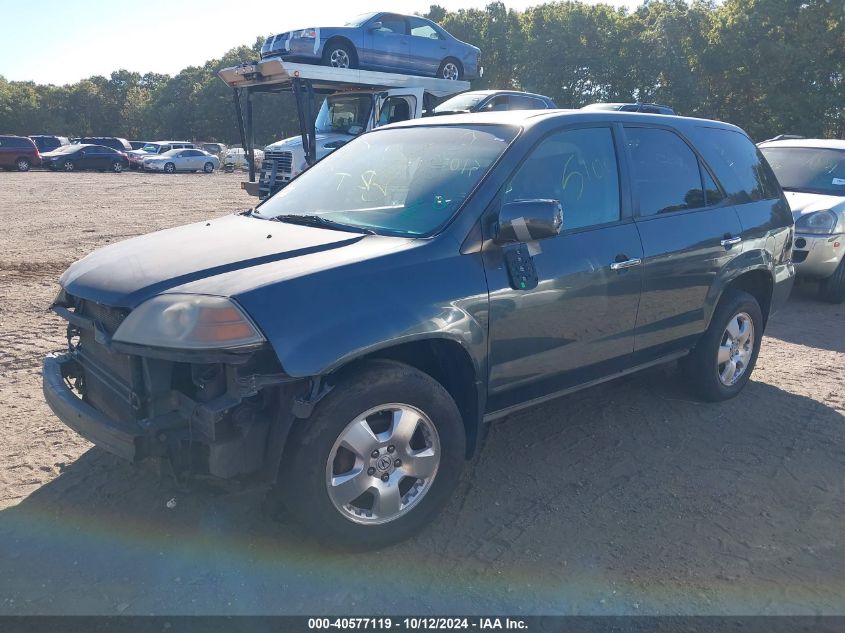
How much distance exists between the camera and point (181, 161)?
3638cm

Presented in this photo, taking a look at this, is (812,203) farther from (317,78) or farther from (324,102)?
(324,102)

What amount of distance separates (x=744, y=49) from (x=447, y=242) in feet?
106

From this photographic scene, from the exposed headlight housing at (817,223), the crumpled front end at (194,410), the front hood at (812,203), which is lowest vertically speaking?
the crumpled front end at (194,410)

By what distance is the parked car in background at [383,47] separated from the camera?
13.1 metres

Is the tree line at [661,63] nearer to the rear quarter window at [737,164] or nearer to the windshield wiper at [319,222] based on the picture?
the rear quarter window at [737,164]

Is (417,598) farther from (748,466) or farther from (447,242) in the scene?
(748,466)

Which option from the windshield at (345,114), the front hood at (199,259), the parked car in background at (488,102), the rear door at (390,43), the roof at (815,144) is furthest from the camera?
the rear door at (390,43)

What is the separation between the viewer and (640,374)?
5469 mm

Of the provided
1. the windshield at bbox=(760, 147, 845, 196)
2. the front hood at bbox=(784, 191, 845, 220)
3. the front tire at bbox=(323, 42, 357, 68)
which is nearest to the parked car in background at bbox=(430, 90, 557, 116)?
the front tire at bbox=(323, 42, 357, 68)

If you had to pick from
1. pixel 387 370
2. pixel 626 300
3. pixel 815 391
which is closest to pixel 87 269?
pixel 387 370

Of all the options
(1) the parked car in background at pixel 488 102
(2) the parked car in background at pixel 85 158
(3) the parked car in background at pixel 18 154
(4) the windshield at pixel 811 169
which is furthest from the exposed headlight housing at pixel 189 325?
(2) the parked car in background at pixel 85 158

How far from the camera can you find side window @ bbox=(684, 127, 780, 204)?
4.75 metres

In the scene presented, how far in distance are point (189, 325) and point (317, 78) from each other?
10084mm

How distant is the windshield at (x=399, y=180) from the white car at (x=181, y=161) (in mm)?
34512
